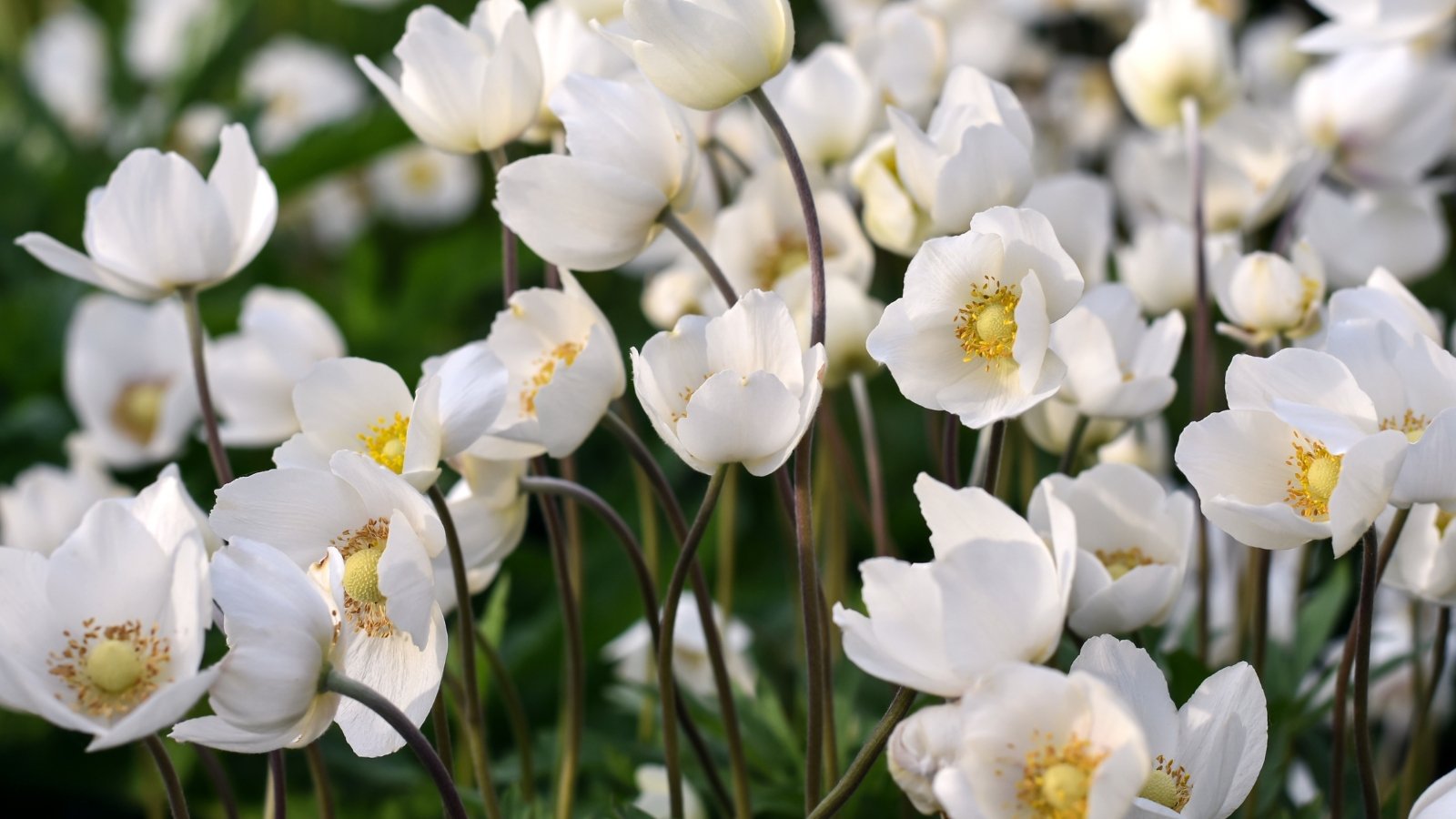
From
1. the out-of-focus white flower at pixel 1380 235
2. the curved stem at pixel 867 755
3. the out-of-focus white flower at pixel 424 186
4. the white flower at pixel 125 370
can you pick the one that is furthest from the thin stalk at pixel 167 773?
the out-of-focus white flower at pixel 424 186

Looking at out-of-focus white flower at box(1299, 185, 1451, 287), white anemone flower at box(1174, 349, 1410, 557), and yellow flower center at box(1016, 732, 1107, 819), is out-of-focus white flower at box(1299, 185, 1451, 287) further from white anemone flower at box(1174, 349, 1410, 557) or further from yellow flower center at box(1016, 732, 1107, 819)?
yellow flower center at box(1016, 732, 1107, 819)

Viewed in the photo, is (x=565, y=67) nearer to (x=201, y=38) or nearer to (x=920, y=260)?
(x=920, y=260)

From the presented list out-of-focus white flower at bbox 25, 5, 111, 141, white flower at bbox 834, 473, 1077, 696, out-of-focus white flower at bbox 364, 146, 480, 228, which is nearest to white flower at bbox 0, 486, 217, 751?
white flower at bbox 834, 473, 1077, 696

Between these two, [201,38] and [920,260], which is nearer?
[920,260]

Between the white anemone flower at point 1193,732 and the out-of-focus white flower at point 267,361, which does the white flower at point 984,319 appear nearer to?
the white anemone flower at point 1193,732

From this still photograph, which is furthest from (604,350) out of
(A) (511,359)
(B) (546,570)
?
(B) (546,570)

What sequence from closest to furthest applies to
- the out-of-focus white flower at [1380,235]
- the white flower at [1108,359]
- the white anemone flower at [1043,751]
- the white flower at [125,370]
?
the white anemone flower at [1043,751]
the white flower at [1108,359]
the out-of-focus white flower at [1380,235]
the white flower at [125,370]
